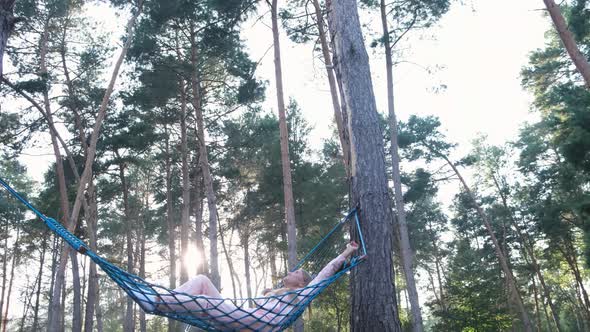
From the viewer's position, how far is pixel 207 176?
676cm

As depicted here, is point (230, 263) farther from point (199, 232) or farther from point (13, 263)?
point (13, 263)

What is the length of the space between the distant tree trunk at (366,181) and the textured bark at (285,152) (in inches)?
113

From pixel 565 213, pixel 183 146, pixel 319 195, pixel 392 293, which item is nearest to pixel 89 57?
pixel 183 146

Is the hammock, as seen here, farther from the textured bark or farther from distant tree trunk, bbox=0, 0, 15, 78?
the textured bark

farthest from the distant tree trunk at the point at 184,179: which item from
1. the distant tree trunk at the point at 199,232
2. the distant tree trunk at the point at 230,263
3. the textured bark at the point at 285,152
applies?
the distant tree trunk at the point at 230,263

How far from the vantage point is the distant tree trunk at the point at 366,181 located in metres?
2.16

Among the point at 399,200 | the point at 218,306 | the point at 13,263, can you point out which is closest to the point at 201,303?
the point at 218,306

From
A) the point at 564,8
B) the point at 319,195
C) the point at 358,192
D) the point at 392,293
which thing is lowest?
the point at 392,293

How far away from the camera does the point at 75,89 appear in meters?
7.77

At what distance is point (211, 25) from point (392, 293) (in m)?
6.08

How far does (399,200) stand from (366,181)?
13.3 ft

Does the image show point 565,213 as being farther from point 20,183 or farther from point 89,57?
point 20,183

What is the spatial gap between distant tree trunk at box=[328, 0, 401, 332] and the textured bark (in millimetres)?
2859

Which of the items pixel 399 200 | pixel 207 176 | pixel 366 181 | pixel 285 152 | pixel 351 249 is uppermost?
pixel 207 176
